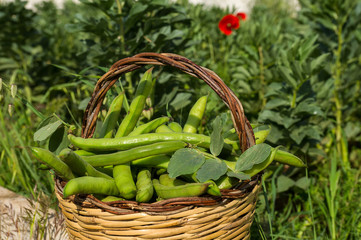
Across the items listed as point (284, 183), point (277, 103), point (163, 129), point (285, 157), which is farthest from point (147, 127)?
point (284, 183)

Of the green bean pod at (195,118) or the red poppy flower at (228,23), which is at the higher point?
the red poppy flower at (228,23)

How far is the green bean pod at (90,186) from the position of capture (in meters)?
1.12

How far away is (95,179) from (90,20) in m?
1.46

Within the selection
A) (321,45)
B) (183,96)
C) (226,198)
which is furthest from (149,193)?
(321,45)

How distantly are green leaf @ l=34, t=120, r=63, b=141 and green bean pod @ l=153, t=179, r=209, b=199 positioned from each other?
19.0 inches

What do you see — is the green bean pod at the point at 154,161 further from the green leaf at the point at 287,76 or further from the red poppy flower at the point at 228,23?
the red poppy flower at the point at 228,23

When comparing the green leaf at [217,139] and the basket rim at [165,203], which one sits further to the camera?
the green leaf at [217,139]

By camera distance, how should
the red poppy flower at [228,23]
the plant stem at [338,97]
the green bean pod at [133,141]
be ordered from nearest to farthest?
the green bean pod at [133,141] < the plant stem at [338,97] < the red poppy flower at [228,23]

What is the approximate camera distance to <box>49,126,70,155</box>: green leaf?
60.8 inches

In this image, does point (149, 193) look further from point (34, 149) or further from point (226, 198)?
point (34, 149)

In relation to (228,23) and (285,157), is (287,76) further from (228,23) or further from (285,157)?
(228,23)

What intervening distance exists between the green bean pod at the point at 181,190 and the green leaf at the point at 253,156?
17cm

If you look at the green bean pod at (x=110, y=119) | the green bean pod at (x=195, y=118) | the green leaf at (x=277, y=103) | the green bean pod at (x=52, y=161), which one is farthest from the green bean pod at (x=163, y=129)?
the green leaf at (x=277, y=103)

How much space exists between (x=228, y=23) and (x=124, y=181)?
7.52ft
